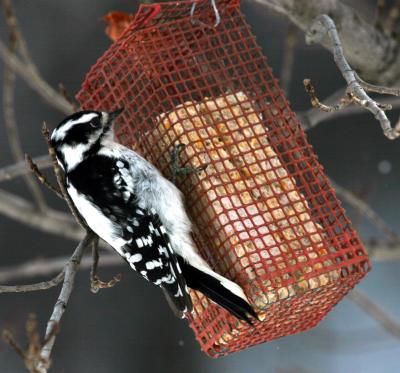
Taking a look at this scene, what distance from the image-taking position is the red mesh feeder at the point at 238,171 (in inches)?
139

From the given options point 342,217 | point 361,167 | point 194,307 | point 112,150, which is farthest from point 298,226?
point 361,167

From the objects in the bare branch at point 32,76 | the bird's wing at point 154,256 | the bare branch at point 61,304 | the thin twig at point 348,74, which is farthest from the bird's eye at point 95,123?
the thin twig at point 348,74

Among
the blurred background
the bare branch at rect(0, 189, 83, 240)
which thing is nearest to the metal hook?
the bare branch at rect(0, 189, 83, 240)

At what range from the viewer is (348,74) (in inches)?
113

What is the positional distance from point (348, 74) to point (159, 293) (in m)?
4.92

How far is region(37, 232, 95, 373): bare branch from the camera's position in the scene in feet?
8.69

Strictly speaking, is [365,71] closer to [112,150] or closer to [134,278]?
[112,150]

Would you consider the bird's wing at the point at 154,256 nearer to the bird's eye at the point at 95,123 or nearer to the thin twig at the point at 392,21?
the bird's eye at the point at 95,123

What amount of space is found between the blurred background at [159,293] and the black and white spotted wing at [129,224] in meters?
3.49

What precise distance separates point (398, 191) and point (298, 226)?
425 cm

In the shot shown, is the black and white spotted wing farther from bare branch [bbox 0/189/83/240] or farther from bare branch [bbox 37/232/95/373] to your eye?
bare branch [bbox 0/189/83/240]

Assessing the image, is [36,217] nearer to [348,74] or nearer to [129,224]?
[129,224]

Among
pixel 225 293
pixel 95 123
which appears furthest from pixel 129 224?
pixel 225 293

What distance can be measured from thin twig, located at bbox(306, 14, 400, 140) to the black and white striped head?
94 centimetres
